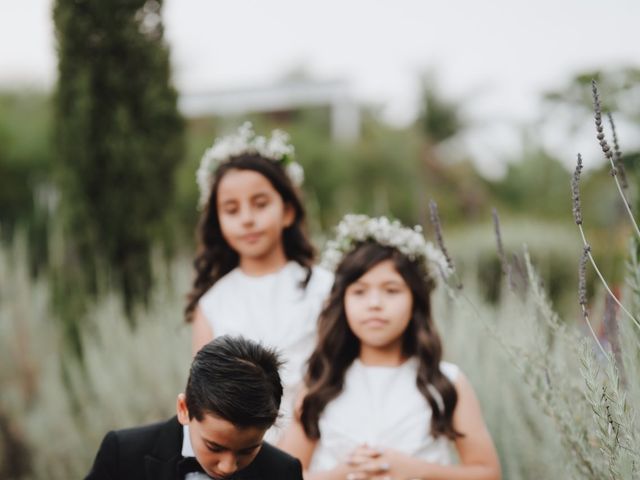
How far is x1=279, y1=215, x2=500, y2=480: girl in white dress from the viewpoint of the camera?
282 centimetres

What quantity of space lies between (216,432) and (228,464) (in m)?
0.09

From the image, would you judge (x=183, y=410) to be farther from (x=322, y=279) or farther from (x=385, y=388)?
(x=322, y=279)

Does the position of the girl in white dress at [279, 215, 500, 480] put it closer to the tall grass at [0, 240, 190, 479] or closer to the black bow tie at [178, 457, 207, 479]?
the black bow tie at [178, 457, 207, 479]

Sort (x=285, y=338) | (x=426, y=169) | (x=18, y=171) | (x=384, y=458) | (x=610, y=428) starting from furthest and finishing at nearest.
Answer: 1. (x=426, y=169)
2. (x=18, y=171)
3. (x=285, y=338)
4. (x=384, y=458)
5. (x=610, y=428)

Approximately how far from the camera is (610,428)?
5.61 ft

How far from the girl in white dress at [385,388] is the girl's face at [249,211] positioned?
43cm

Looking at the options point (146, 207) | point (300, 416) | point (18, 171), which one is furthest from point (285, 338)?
point (18, 171)

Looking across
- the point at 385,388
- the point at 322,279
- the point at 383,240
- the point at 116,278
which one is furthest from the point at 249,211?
the point at 116,278

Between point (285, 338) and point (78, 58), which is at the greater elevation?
point (78, 58)

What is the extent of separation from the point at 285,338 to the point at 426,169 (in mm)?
14994

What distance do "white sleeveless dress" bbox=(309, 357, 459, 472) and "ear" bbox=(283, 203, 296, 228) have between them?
94cm

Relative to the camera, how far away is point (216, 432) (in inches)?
74.7

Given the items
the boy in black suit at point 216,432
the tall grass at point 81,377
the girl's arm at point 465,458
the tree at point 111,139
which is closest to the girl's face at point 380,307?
the girl's arm at point 465,458

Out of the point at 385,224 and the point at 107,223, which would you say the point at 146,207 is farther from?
the point at 385,224
